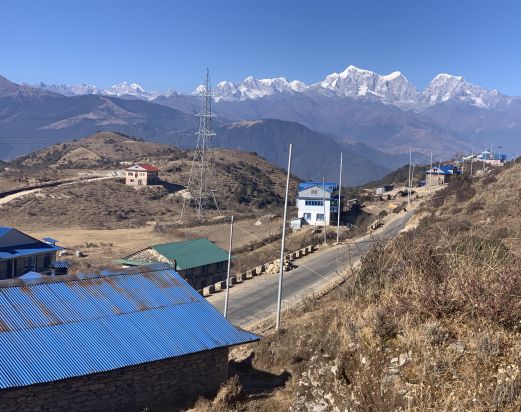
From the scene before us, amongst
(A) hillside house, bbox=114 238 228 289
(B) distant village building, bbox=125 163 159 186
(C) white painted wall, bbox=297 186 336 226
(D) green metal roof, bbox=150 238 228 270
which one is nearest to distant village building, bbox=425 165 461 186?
(C) white painted wall, bbox=297 186 336 226

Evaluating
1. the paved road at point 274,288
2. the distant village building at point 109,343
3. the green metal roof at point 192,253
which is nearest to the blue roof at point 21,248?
the green metal roof at point 192,253

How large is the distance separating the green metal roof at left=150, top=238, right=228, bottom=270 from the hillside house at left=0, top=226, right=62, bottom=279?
5933 mm

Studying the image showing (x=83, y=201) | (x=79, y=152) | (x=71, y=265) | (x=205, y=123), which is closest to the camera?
(x=71, y=265)

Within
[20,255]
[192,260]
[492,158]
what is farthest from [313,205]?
[492,158]

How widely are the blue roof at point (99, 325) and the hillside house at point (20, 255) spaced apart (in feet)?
56.6

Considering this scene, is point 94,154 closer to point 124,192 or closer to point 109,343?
point 124,192

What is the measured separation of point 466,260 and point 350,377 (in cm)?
Result: 284

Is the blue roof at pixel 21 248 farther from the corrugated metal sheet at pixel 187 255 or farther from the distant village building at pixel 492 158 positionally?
the distant village building at pixel 492 158

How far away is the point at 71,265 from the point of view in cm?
3828

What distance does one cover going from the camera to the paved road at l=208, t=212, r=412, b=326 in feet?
82.6

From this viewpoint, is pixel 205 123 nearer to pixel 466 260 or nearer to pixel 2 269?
pixel 2 269

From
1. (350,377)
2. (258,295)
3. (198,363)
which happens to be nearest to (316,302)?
(258,295)

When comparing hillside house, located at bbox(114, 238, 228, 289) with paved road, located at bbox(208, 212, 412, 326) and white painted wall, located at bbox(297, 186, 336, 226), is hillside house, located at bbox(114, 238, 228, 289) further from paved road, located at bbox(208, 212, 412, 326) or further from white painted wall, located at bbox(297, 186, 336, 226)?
white painted wall, located at bbox(297, 186, 336, 226)

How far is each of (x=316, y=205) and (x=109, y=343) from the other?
4368 cm
